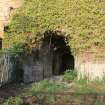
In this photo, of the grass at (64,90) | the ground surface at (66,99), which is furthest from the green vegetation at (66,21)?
the ground surface at (66,99)

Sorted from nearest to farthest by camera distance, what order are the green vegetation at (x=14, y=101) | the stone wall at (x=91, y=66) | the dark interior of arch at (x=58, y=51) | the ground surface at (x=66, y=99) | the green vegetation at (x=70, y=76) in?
the green vegetation at (x=14, y=101) → the ground surface at (x=66, y=99) → the stone wall at (x=91, y=66) → the green vegetation at (x=70, y=76) → the dark interior of arch at (x=58, y=51)

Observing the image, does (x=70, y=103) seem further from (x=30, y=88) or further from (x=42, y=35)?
(x=42, y=35)

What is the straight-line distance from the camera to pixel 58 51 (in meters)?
22.5

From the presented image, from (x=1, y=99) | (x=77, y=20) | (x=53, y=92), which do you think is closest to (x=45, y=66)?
(x=77, y=20)

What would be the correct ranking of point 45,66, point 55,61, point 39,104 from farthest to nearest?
point 55,61 → point 45,66 → point 39,104

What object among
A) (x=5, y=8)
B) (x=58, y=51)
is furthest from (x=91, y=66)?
(x=5, y=8)

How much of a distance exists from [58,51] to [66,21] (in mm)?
3417

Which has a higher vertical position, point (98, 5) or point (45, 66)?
point (98, 5)

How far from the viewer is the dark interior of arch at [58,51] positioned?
66.4 ft

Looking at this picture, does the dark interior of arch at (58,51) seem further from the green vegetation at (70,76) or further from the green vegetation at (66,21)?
the green vegetation at (70,76)

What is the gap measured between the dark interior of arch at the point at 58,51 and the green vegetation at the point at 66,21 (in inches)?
21.9

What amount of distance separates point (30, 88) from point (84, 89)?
6.62ft

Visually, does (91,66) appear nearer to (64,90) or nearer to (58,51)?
(64,90)

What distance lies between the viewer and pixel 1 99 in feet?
51.1
